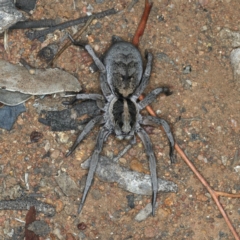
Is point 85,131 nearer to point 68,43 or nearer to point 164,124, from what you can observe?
point 164,124

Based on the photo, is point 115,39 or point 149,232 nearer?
point 149,232

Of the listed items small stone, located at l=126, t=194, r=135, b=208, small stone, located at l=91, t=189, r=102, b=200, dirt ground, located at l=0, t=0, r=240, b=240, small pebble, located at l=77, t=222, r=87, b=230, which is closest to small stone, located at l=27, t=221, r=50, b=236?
dirt ground, located at l=0, t=0, r=240, b=240

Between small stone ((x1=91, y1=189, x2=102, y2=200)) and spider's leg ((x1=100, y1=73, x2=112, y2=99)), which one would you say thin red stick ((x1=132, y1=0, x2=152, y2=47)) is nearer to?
spider's leg ((x1=100, y1=73, x2=112, y2=99))

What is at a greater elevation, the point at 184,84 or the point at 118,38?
the point at 118,38

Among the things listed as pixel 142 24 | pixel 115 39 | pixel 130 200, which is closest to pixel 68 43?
pixel 115 39

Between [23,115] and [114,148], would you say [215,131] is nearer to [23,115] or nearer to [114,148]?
[114,148]

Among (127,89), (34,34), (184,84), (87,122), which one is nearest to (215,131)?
(184,84)

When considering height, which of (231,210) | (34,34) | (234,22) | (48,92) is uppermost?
(234,22)

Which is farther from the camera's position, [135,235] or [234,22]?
[234,22]
